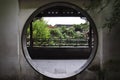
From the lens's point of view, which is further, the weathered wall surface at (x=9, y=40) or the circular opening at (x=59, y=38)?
the circular opening at (x=59, y=38)

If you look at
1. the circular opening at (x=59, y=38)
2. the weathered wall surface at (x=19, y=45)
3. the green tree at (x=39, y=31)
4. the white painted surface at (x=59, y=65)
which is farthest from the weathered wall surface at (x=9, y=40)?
→ the green tree at (x=39, y=31)

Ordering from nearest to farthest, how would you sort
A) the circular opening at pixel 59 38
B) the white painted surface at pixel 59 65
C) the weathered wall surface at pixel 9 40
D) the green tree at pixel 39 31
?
the weathered wall surface at pixel 9 40
the white painted surface at pixel 59 65
the circular opening at pixel 59 38
the green tree at pixel 39 31

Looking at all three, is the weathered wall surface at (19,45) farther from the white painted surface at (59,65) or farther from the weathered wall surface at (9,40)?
the white painted surface at (59,65)

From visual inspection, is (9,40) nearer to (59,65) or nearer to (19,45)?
(19,45)

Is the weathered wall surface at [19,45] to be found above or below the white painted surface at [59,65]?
above

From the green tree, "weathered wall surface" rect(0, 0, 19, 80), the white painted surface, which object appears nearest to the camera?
"weathered wall surface" rect(0, 0, 19, 80)

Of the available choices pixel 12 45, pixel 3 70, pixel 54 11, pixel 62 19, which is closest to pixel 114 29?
pixel 12 45

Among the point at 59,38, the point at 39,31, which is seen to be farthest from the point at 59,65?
the point at 59,38

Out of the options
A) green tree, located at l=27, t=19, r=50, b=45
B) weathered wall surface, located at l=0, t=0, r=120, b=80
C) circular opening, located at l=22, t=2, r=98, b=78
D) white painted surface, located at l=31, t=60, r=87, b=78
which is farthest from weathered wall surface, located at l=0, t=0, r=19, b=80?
green tree, located at l=27, t=19, r=50, b=45

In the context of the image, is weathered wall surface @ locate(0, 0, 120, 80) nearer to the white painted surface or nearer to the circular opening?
the white painted surface

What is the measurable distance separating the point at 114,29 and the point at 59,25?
9.52 m

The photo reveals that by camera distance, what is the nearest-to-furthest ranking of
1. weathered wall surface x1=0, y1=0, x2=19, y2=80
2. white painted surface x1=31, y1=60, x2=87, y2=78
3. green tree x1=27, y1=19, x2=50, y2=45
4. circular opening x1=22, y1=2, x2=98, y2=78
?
weathered wall surface x1=0, y1=0, x2=19, y2=80 < white painted surface x1=31, y1=60, x2=87, y2=78 < circular opening x1=22, y1=2, x2=98, y2=78 < green tree x1=27, y1=19, x2=50, y2=45

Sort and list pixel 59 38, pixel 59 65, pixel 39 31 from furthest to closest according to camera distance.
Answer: pixel 59 38, pixel 39 31, pixel 59 65

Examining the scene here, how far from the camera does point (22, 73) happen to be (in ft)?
18.7
